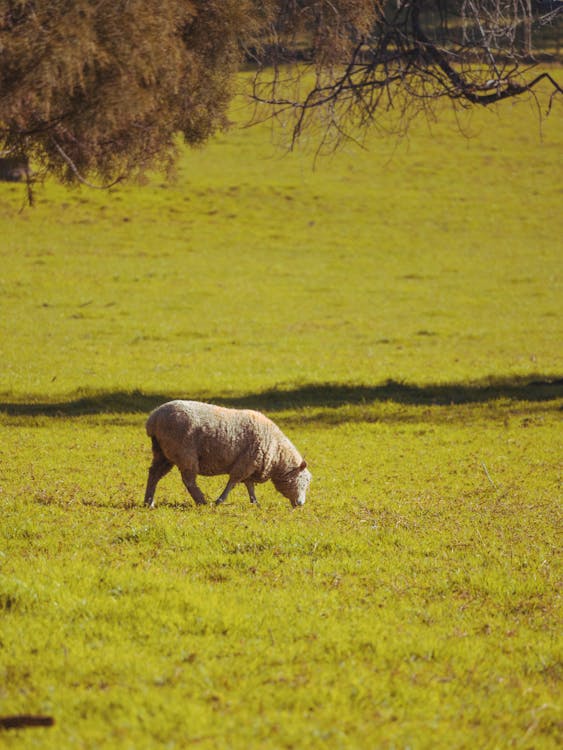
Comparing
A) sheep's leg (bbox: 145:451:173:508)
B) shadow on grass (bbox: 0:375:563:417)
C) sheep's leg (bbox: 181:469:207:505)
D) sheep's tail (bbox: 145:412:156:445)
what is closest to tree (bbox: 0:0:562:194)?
sheep's tail (bbox: 145:412:156:445)

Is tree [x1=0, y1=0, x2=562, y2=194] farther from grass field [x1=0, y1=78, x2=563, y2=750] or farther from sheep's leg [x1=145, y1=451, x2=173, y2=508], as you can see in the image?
grass field [x1=0, y1=78, x2=563, y2=750]

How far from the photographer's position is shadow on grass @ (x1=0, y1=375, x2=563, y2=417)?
21.3m

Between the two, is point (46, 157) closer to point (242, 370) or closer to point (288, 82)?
point (288, 82)

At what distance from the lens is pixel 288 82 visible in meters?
15.6

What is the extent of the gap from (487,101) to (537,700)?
46.2 feet

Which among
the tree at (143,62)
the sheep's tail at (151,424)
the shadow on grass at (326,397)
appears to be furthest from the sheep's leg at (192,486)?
the shadow on grass at (326,397)

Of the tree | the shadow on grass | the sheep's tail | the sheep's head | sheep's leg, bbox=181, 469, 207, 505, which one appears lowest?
the shadow on grass

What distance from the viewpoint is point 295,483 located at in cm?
1295

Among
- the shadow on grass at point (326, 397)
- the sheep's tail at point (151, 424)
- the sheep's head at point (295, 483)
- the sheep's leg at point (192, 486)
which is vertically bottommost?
the shadow on grass at point (326, 397)

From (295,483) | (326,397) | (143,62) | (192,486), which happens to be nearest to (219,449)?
(192,486)

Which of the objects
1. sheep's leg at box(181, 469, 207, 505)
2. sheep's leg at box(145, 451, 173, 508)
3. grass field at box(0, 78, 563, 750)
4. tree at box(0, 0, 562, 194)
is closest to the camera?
grass field at box(0, 78, 563, 750)

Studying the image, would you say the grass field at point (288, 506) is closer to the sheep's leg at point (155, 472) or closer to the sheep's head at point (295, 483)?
the sheep's head at point (295, 483)

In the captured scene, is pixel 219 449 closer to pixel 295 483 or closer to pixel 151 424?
pixel 151 424

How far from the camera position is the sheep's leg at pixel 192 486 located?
39.3 feet
